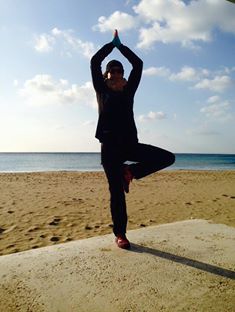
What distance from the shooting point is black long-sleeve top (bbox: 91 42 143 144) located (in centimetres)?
346

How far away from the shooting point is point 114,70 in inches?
139

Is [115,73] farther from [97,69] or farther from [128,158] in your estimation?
[128,158]

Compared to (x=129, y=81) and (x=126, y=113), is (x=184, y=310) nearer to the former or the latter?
(x=126, y=113)

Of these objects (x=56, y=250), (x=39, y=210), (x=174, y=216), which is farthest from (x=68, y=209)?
(x=56, y=250)

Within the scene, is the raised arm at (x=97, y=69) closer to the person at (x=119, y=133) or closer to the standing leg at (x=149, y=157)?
the person at (x=119, y=133)

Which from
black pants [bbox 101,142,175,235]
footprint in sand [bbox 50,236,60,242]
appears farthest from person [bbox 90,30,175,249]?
footprint in sand [bbox 50,236,60,242]

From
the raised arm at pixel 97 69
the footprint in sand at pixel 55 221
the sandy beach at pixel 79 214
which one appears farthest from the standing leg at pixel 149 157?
the footprint in sand at pixel 55 221

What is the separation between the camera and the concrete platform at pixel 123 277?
2.29 m

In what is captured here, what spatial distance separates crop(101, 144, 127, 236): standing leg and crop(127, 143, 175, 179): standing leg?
0.16 m

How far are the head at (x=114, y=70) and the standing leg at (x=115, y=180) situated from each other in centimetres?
76

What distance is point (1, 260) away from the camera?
3.04 meters

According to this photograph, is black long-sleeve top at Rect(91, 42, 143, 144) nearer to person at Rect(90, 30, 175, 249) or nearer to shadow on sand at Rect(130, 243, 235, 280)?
person at Rect(90, 30, 175, 249)

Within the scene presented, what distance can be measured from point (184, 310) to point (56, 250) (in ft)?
5.12

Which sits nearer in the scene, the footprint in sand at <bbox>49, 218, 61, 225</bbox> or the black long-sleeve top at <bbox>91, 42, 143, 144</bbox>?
the black long-sleeve top at <bbox>91, 42, 143, 144</bbox>
